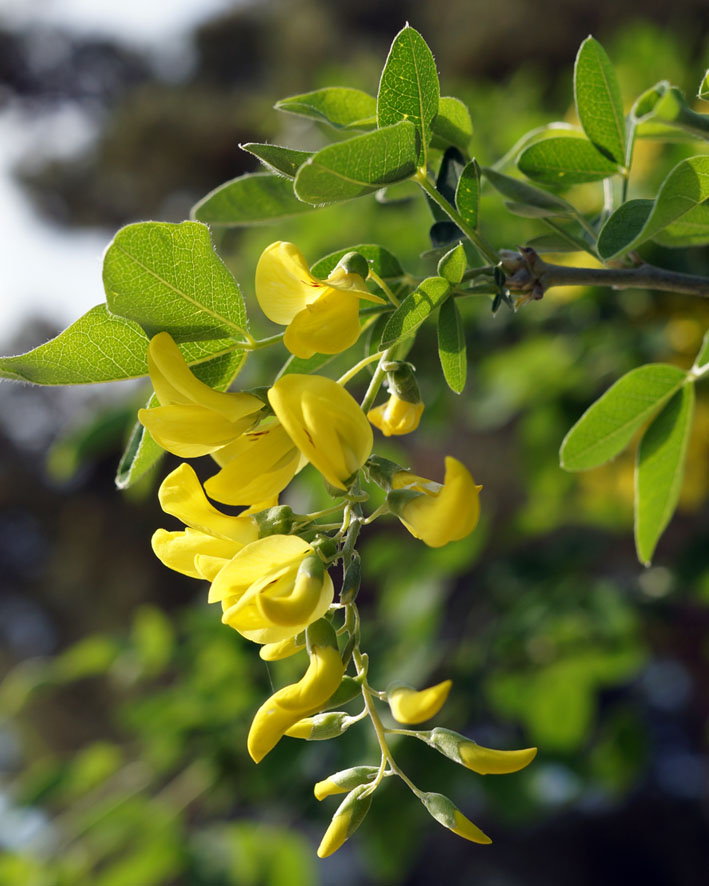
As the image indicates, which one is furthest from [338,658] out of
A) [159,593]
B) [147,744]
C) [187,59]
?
[187,59]

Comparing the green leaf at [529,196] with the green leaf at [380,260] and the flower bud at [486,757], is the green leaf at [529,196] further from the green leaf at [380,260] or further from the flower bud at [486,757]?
the flower bud at [486,757]

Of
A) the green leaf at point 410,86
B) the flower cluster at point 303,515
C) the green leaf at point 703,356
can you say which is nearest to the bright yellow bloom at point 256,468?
the flower cluster at point 303,515

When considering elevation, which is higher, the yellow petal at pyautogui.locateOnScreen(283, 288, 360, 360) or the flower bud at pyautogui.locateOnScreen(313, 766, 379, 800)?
the yellow petal at pyautogui.locateOnScreen(283, 288, 360, 360)

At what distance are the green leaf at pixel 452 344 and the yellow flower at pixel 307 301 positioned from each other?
0.04 m

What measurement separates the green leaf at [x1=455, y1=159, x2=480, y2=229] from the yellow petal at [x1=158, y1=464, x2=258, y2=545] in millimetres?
127

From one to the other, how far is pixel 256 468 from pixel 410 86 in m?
0.13

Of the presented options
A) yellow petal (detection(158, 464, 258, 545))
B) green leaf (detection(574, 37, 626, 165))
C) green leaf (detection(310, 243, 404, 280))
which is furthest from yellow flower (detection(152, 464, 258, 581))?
green leaf (detection(574, 37, 626, 165))

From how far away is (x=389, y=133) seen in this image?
241 millimetres

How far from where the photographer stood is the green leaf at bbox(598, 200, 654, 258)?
0.94 feet

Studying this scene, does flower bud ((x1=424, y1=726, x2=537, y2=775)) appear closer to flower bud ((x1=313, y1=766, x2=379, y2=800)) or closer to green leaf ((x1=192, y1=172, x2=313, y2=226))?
flower bud ((x1=313, y1=766, x2=379, y2=800))

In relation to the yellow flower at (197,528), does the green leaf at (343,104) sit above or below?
above

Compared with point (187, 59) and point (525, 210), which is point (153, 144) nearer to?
point (187, 59)

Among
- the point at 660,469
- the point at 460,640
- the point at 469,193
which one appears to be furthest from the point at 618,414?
the point at 460,640

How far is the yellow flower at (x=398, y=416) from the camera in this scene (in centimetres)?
27
